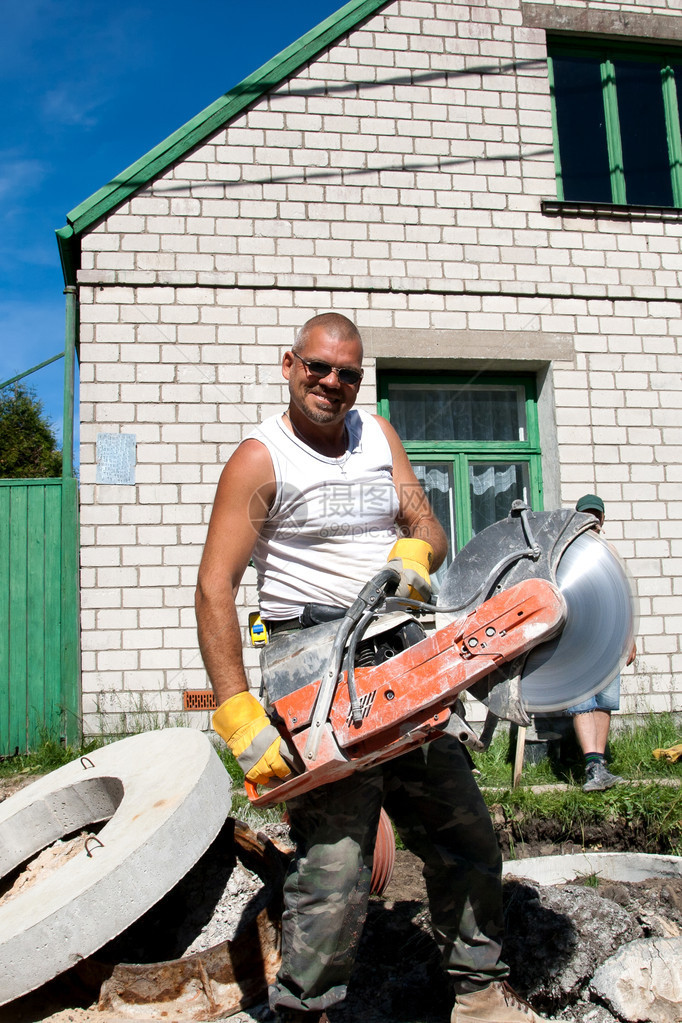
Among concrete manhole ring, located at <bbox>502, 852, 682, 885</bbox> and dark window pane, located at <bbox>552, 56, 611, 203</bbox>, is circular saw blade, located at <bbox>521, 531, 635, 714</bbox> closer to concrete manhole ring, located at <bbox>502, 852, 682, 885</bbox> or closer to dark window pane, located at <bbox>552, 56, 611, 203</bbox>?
concrete manhole ring, located at <bbox>502, 852, 682, 885</bbox>

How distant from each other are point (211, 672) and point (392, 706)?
1.82ft

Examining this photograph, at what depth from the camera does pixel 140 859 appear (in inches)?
104

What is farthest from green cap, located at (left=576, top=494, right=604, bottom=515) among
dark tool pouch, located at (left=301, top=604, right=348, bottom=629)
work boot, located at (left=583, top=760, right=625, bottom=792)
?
dark tool pouch, located at (left=301, top=604, right=348, bottom=629)

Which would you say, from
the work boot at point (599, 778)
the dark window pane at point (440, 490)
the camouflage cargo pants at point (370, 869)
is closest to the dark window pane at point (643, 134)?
the dark window pane at point (440, 490)

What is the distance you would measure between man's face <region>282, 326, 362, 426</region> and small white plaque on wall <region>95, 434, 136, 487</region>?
11.8ft

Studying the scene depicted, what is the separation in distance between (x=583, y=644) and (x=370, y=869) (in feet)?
2.72

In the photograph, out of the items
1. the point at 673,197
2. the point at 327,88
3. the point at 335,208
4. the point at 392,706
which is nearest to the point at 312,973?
the point at 392,706

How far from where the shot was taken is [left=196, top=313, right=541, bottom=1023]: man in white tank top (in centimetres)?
212

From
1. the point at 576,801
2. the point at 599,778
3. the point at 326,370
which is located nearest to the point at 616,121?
the point at 599,778

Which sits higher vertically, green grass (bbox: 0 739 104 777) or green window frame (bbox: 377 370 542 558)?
green window frame (bbox: 377 370 542 558)

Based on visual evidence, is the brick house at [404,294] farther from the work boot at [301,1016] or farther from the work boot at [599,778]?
the work boot at [301,1016]

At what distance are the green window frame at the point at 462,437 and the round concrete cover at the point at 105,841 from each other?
339cm

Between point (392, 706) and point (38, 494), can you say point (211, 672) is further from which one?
point (38, 494)

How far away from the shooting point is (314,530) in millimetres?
2459
